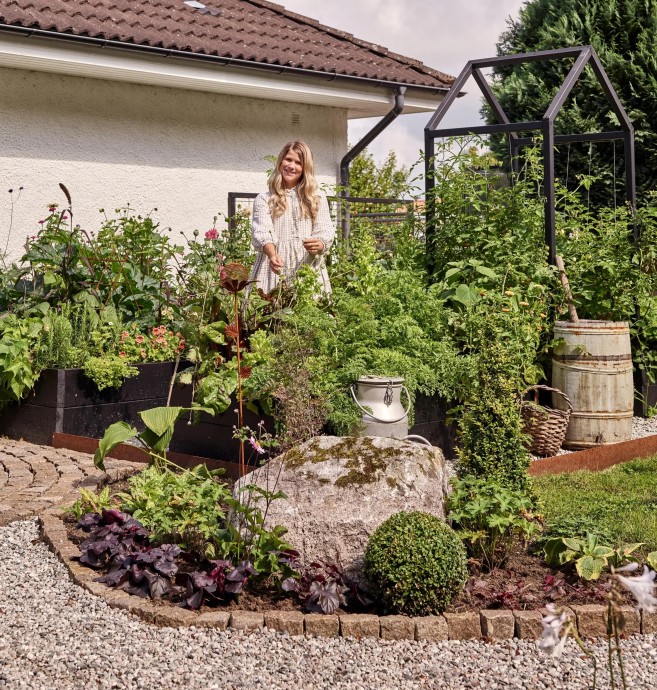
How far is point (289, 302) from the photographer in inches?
287

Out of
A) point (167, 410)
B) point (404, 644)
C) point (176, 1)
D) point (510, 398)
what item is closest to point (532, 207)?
point (510, 398)

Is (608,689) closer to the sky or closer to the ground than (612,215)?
closer to the ground

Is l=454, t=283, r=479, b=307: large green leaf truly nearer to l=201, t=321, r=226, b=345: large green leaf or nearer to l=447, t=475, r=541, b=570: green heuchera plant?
l=201, t=321, r=226, b=345: large green leaf

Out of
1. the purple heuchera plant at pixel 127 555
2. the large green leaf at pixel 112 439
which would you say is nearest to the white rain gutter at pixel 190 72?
the large green leaf at pixel 112 439

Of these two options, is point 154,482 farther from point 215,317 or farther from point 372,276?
point 372,276

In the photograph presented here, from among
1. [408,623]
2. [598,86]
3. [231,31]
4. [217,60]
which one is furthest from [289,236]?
[598,86]

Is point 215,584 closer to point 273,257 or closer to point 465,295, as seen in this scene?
point 273,257

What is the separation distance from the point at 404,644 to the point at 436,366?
301cm

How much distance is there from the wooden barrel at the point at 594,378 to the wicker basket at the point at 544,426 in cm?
24

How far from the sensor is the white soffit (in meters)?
9.53

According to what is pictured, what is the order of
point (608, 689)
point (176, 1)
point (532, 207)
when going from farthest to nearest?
point (176, 1) → point (532, 207) → point (608, 689)

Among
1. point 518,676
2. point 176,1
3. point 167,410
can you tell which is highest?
point 176,1

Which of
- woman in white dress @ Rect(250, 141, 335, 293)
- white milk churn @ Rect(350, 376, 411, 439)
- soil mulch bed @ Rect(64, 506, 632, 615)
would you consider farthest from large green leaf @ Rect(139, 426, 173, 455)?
woman in white dress @ Rect(250, 141, 335, 293)

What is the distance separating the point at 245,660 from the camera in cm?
354
